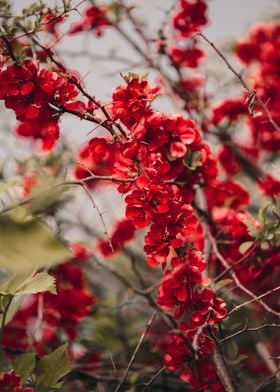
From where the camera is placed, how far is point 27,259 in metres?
0.38

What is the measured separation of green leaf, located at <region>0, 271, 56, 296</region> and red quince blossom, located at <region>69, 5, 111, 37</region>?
1.11 meters

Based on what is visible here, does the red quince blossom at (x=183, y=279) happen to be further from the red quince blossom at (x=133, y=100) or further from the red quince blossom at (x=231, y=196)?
the red quince blossom at (x=231, y=196)

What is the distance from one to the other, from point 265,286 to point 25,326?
130cm

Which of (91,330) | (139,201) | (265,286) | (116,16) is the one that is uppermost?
(116,16)

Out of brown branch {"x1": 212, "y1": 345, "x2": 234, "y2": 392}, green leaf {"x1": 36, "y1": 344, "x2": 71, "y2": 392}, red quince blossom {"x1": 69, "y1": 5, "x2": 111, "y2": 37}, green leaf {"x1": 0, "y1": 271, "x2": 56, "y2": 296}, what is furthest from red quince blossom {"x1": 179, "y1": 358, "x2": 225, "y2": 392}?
red quince blossom {"x1": 69, "y1": 5, "x2": 111, "y2": 37}

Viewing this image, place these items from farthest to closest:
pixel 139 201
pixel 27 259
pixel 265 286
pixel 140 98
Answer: pixel 265 286
pixel 140 98
pixel 139 201
pixel 27 259

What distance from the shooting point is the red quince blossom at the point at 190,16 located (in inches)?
55.6

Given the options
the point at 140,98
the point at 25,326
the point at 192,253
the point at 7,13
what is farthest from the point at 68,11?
the point at 25,326

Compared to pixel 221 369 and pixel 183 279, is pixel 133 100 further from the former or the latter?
pixel 221 369

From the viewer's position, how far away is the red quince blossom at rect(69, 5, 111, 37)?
1.63 metres

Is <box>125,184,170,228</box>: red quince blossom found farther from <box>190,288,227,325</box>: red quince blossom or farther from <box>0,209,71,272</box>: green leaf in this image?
<box>0,209,71,272</box>: green leaf

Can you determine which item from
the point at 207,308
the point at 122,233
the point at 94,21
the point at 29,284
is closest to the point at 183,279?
the point at 207,308

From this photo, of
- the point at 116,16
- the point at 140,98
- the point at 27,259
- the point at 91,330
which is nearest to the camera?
the point at 27,259

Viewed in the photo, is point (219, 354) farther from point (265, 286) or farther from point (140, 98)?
point (265, 286)
